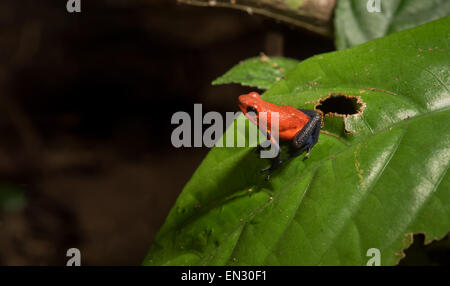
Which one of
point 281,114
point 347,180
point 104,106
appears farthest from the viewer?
point 104,106

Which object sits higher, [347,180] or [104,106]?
[104,106]

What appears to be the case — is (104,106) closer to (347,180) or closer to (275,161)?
(275,161)

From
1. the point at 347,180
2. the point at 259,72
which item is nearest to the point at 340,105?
the point at 347,180

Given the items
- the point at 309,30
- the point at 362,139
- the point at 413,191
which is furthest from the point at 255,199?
the point at 309,30

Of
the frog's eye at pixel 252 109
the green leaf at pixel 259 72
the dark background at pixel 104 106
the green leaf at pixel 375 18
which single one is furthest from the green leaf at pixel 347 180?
the dark background at pixel 104 106

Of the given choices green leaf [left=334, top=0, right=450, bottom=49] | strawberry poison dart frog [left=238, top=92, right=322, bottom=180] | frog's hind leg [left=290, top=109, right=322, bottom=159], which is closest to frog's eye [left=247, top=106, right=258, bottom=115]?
strawberry poison dart frog [left=238, top=92, right=322, bottom=180]

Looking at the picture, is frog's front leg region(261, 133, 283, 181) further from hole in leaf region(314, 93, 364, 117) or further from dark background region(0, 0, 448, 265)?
dark background region(0, 0, 448, 265)

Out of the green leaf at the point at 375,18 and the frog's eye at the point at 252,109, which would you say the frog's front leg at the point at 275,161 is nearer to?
the frog's eye at the point at 252,109
